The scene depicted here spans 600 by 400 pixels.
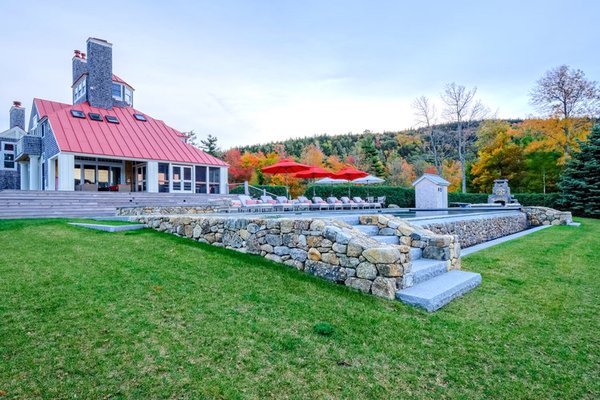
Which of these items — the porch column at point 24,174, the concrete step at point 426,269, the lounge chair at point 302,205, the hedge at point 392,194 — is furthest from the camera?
the hedge at point 392,194

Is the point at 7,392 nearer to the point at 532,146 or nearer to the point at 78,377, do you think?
the point at 78,377

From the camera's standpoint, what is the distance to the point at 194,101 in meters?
21.9

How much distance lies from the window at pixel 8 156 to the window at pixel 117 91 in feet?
27.3

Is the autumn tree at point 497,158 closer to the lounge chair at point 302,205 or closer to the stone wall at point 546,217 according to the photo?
the stone wall at point 546,217

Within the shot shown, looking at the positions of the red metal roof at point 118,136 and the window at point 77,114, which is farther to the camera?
the window at point 77,114

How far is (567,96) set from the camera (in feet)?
77.4

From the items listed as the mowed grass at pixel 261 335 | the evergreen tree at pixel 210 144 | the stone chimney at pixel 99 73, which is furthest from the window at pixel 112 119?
the evergreen tree at pixel 210 144

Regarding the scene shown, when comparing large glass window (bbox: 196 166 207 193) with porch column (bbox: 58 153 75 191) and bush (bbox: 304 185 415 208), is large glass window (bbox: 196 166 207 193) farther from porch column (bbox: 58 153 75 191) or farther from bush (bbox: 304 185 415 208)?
bush (bbox: 304 185 415 208)

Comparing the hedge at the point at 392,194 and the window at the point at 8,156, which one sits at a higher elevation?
the window at the point at 8,156

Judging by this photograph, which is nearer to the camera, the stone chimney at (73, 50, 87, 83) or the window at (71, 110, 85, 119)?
the window at (71, 110, 85, 119)

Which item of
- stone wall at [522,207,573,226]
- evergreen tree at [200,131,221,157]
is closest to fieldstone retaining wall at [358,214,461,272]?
stone wall at [522,207,573,226]

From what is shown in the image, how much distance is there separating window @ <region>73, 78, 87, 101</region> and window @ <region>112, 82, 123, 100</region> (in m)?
1.64

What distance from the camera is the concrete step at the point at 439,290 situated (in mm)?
3703

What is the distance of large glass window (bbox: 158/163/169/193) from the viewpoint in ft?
63.5
